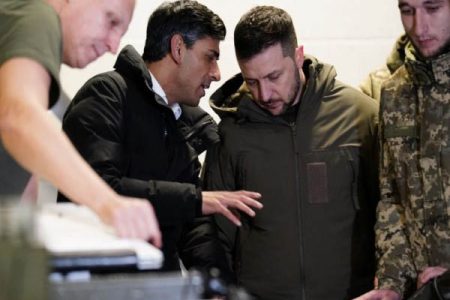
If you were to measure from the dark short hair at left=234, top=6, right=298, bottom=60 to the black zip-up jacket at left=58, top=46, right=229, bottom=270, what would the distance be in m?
0.27

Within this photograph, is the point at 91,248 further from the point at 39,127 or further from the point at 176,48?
the point at 176,48

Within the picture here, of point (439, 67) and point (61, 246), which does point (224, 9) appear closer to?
A: point (439, 67)

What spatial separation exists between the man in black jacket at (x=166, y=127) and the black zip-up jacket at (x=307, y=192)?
0.35ft

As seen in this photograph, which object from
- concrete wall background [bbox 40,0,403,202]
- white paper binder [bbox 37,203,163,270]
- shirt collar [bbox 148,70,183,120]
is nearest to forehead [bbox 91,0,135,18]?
white paper binder [bbox 37,203,163,270]

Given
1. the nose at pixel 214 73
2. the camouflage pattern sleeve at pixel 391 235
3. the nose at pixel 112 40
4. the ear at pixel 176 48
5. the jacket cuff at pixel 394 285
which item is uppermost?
the nose at pixel 112 40

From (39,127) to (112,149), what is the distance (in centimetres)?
99

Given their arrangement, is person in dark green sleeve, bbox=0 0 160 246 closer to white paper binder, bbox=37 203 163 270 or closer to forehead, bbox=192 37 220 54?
white paper binder, bbox=37 203 163 270

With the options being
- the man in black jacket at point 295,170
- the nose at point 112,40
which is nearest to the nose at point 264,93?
the man in black jacket at point 295,170

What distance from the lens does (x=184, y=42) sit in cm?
245

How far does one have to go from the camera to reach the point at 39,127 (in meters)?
1.12

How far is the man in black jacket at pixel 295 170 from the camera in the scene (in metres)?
2.32

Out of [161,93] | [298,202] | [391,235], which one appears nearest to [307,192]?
[298,202]

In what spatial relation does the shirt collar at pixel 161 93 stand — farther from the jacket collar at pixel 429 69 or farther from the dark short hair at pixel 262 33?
the jacket collar at pixel 429 69

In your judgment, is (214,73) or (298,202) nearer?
(298,202)
